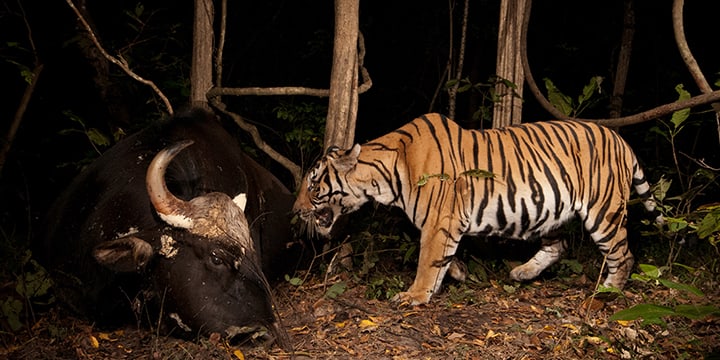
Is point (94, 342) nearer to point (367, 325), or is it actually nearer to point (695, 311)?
point (367, 325)

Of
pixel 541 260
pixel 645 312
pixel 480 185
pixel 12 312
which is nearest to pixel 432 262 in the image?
pixel 480 185

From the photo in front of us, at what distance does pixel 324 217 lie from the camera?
5.62 metres

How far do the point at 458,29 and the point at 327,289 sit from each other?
4.98 metres

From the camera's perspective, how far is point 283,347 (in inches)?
169

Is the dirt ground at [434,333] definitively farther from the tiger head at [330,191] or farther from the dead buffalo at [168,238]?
the tiger head at [330,191]

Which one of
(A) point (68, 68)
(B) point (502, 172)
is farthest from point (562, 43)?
(A) point (68, 68)

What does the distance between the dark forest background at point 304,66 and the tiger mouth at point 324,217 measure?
1.55m

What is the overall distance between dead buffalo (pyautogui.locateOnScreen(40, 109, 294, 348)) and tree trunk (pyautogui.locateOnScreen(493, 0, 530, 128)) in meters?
2.39

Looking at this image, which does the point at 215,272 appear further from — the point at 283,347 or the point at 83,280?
the point at 83,280

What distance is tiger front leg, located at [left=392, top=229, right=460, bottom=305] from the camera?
17.1 feet

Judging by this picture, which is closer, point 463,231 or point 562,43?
point 463,231

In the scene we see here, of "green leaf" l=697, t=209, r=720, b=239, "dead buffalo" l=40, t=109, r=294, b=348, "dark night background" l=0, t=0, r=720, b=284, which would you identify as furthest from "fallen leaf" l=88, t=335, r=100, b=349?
"green leaf" l=697, t=209, r=720, b=239

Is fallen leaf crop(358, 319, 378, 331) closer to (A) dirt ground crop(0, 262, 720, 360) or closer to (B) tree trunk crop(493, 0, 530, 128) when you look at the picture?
(A) dirt ground crop(0, 262, 720, 360)

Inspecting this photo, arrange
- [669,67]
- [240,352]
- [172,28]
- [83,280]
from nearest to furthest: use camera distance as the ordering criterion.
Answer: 1. [240,352]
2. [83,280]
3. [172,28]
4. [669,67]
